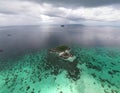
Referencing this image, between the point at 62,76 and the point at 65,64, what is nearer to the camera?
the point at 62,76

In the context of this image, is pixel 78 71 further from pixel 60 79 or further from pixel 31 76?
pixel 31 76

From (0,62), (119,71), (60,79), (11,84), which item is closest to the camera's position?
(11,84)

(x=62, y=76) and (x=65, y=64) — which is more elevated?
(x=62, y=76)

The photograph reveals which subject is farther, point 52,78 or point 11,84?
point 52,78

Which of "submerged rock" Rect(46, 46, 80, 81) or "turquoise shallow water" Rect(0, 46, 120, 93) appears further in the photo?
"submerged rock" Rect(46, 46, 80, 81)

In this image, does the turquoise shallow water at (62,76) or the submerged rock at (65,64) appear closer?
the turquoise shallow water at (62,76)

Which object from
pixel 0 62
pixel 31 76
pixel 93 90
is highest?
pixel 93 90

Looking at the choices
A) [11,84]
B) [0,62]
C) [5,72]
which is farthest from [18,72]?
[0,62]

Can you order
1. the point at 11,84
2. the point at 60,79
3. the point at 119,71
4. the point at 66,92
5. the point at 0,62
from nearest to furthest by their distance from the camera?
the point at 66,92, the point at 11,84, the point at 60,79, the point at 119,71, the point at 0,62
